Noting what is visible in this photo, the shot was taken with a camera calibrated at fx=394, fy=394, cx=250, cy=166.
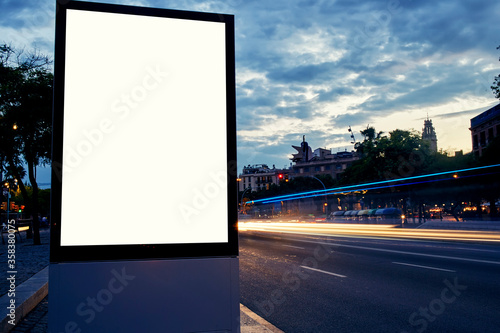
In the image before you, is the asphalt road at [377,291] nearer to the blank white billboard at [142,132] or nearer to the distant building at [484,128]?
the blank white billboard at [142,132]

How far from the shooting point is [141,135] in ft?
7.79

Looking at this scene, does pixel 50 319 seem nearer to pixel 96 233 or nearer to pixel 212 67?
pixel 96 233

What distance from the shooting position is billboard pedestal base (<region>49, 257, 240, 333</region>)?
84.9 inches

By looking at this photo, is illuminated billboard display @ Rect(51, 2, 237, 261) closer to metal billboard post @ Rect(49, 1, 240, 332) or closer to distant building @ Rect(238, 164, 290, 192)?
metal billboard post @ Rect(49, 1, 240, 332)

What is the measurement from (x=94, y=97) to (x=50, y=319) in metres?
1.27

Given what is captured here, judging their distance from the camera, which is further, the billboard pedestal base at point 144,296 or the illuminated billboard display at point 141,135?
the illuminated billboard display at point 141,135

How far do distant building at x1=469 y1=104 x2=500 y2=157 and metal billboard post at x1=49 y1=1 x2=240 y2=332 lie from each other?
6496 centimetres

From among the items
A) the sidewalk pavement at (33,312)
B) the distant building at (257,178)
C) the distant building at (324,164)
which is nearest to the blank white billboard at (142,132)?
the sidewalk pavement at (33,312)

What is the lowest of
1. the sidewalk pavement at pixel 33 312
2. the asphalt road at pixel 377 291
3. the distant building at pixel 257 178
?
the asphalt road at pixel 377 291

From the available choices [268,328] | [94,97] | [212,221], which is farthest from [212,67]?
[268,328]

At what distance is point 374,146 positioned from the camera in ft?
146

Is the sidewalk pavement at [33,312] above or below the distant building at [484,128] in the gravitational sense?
below

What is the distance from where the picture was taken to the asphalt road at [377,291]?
6.37 m

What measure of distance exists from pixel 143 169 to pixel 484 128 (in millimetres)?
72048
